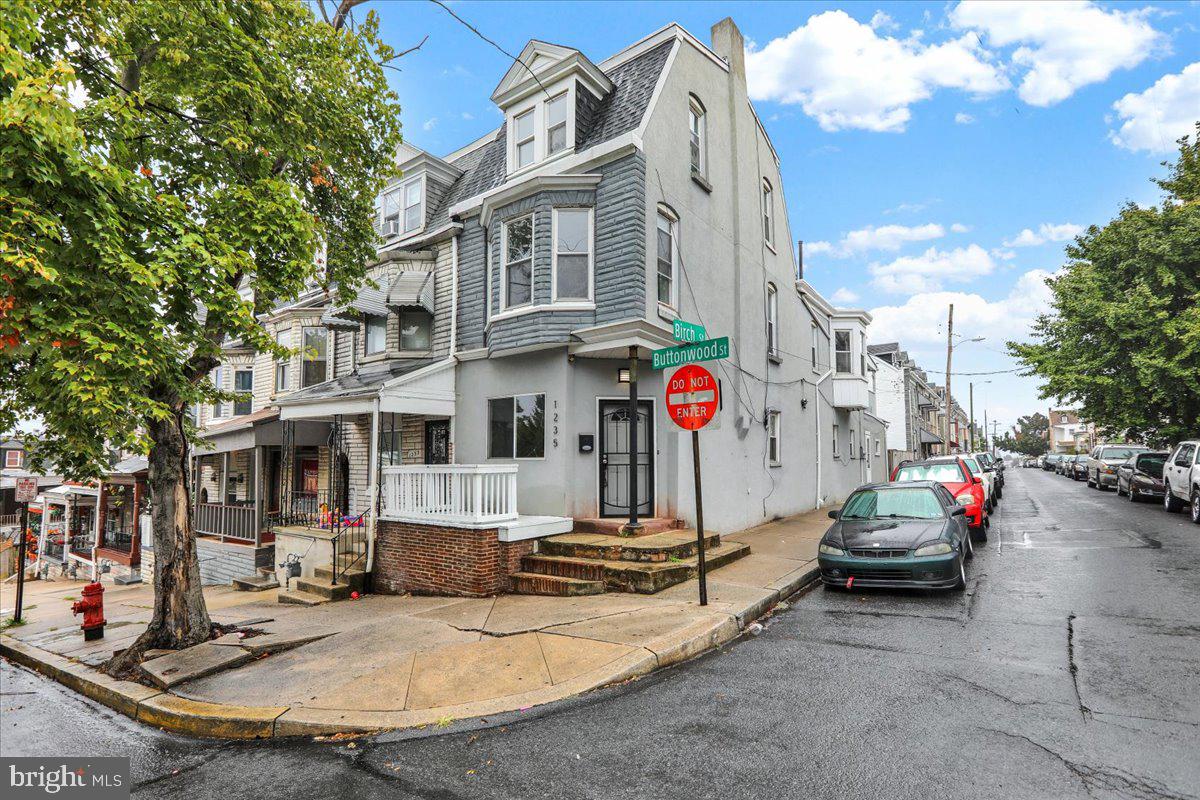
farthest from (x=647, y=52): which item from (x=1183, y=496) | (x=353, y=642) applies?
(x=1183, y=496)

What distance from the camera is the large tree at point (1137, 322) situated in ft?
59.1

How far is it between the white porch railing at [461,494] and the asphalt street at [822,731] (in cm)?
478

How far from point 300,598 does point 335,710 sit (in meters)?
6.72

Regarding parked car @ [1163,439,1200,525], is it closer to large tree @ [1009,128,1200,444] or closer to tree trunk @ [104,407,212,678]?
large tree @ [1009,128,1200,444]

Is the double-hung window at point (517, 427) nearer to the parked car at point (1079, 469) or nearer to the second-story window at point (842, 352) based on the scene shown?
the second-story window at point (842, 352)

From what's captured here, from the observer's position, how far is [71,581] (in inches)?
938

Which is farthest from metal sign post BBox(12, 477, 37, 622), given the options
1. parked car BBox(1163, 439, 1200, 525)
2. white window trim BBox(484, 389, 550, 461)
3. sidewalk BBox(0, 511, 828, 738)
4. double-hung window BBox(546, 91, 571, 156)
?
parked car BBox(1163, 439, 1200, 525)

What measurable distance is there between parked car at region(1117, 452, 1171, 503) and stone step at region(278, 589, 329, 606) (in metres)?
23.8

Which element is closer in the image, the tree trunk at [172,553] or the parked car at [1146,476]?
the tree trunk at [172,553]

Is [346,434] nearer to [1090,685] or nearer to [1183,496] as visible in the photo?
[1090,685]

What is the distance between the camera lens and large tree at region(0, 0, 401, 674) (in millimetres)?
5113

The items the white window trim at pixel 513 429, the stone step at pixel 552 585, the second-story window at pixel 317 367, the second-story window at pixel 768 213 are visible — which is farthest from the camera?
the second-story window at pixel 317 367

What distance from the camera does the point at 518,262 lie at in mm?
12062

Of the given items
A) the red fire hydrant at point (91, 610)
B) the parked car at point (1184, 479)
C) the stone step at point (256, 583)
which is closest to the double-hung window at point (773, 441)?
the parked car at point (1184, 479)
